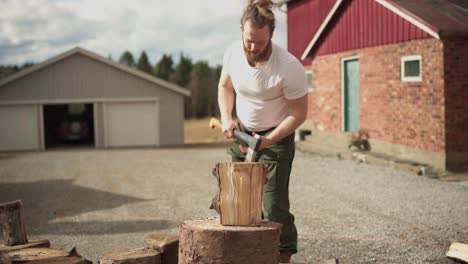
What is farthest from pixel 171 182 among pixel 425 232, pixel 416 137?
pixel 425 232

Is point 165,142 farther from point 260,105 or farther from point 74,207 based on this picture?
point 260,105

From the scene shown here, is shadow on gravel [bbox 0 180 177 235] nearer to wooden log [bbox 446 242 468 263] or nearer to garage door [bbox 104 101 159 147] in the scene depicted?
wooden log [bbox 446 242 468 263]

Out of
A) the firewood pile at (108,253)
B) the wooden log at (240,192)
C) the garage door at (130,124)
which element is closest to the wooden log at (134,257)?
the firewood pile at (108,253)

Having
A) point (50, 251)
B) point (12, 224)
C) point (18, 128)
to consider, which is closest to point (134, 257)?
point (50, 251)

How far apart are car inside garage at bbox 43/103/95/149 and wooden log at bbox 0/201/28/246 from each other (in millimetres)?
23002

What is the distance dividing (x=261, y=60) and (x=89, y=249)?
3616 millimetres

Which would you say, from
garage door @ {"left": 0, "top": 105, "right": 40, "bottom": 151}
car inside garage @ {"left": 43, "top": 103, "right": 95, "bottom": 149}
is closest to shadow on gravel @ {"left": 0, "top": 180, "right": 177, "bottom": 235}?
garage door @ {"left": 0, "top": 105, "right": 40, "bottom": 151}

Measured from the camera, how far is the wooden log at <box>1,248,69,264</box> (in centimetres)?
460

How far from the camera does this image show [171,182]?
42.3 ft

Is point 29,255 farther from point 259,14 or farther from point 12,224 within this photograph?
point 259,14

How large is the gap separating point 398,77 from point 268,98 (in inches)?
434

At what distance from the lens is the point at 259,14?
163 inches

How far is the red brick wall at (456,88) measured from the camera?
41.8ft

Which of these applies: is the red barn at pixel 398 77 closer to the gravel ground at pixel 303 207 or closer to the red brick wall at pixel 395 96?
the red brick wall at pixel 395 96
